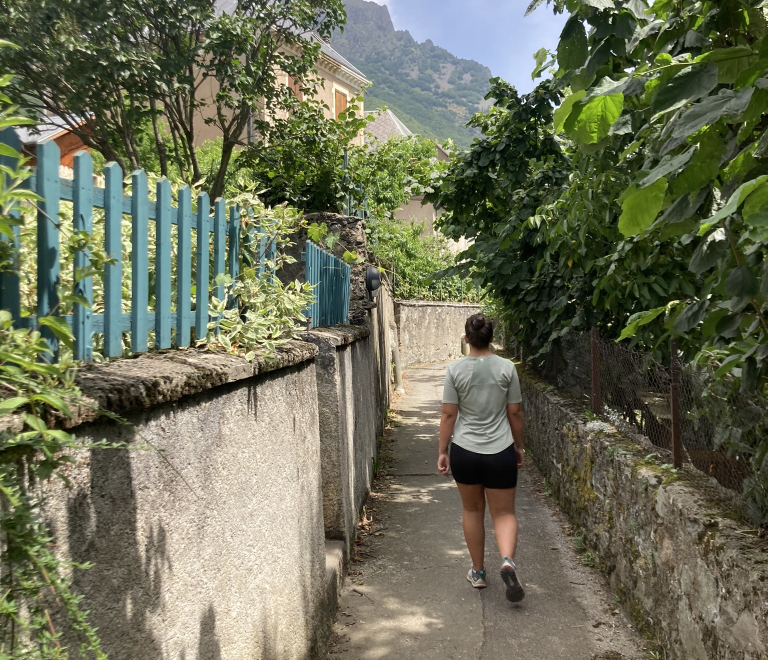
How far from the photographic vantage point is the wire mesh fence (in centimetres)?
328

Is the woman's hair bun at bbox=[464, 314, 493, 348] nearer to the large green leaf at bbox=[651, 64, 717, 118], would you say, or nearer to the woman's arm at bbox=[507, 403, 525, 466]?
the woman's arm at bbox=[507, 403, 525, 466]

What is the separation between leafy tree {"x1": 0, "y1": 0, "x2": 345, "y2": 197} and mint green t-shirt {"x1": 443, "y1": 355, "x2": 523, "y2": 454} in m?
7.49

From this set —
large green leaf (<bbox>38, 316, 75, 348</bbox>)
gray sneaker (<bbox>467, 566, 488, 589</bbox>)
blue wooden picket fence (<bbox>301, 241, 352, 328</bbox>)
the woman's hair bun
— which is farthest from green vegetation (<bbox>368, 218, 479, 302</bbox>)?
large green leaf (<bbox>38, 316, 75, 348</bbox>)

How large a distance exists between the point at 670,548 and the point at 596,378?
107 inches

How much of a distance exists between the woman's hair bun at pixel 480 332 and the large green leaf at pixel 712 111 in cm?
348

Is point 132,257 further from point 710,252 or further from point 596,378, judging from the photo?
point 596,378

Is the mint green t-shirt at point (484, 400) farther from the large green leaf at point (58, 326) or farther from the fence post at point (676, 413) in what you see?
the large green leaf at point (58, 326)

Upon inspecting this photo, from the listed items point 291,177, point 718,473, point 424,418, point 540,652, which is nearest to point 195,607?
point 540,652

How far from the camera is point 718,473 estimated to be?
3801 millimetres

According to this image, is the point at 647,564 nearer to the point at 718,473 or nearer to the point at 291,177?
the point at 718,473

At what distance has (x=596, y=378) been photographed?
251 inches

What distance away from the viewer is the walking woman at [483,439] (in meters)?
4.82

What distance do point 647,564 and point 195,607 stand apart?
3.01m

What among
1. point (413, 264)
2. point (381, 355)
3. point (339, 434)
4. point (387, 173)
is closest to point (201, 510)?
point (339, 434)
